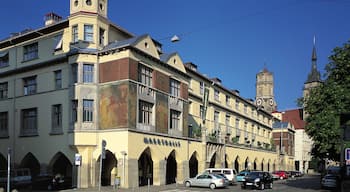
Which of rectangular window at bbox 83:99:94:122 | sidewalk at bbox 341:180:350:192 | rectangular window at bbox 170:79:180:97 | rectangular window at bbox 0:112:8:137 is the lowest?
sidewalk at bbox 341:180:350:192

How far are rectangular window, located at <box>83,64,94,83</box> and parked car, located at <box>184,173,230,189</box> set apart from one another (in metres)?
13.5

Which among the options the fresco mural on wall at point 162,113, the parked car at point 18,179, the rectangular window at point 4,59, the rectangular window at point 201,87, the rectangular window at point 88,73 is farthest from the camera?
the rectangular window at point 201,87

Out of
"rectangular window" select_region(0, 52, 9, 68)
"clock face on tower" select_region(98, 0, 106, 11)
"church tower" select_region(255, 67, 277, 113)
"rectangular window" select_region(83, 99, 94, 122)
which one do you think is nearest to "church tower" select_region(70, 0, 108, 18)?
"clock face on tower" select_region(98, 0, 106, 11)

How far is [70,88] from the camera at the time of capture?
124 feet

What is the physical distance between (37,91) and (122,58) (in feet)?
35.8

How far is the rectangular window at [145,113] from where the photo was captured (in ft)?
124

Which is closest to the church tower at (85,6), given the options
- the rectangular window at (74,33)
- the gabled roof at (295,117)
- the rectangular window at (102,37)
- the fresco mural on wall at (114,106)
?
the rectangular window at (74,33)

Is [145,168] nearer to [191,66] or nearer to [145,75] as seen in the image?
[145,75]

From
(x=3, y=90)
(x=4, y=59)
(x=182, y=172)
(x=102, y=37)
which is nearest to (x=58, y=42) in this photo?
(x=102, y=37)

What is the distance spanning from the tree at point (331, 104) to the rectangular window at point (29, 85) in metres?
27.0

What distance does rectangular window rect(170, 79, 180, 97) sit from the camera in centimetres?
4361

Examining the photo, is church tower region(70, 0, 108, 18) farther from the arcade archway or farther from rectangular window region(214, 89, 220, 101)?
rectangular window region(214, 89, 220, 101)

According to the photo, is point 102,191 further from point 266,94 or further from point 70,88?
point 266,94

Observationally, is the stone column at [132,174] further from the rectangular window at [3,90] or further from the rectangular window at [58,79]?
the rectangular window at [3,90]
